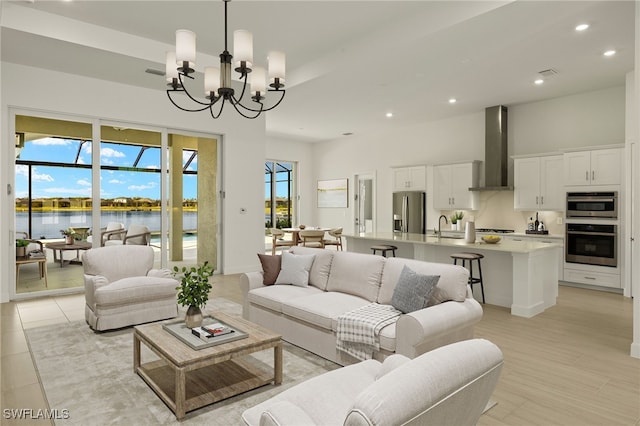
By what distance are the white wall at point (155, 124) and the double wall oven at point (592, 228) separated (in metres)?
5.36

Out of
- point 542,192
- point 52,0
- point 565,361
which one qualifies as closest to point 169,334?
point 565,361

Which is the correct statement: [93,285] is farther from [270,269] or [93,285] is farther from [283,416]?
[283,416]

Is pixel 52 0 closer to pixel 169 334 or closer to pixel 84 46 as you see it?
pixel 84 46

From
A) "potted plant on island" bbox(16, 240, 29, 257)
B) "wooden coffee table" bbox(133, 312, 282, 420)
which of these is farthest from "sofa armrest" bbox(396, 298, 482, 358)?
"potted plant on island" bbox(16, 240, 29, 257)

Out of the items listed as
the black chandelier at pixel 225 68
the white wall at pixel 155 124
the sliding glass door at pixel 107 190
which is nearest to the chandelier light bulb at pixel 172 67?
the black chandelier at pixel 225 68

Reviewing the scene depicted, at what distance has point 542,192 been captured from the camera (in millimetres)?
6672

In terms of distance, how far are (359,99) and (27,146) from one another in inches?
205

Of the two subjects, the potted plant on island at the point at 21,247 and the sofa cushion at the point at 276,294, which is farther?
the potted plant on island at the point at 21,247

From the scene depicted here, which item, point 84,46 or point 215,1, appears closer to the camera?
point 215,1

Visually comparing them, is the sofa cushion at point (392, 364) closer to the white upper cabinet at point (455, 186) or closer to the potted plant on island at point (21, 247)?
the potted plant on island at point (21, 247)

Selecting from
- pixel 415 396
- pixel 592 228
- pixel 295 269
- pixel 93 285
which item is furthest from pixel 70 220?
pixel 592 228

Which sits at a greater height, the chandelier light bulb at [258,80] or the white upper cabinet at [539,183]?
the chandelier light bulb at [258,80]

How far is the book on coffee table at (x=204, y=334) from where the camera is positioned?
8.20ft

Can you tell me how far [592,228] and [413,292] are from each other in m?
4.69
